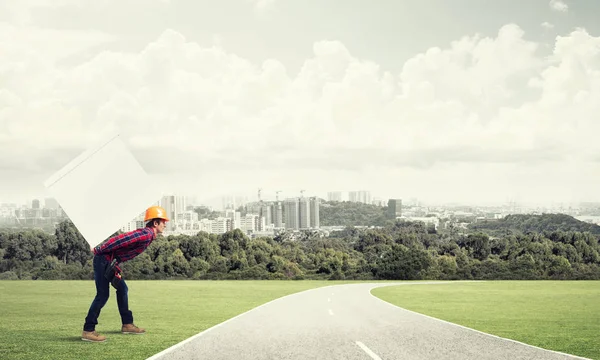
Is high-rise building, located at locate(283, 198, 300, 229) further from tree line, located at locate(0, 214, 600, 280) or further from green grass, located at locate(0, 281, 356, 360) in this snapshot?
green grass, located at locate(0, 281, 356, 360)

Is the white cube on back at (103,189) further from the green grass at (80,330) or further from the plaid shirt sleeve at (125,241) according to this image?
the green grass at (80,330)

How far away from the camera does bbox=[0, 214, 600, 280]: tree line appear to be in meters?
71.5

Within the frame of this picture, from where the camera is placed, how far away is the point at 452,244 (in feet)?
266

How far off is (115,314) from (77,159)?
11.6 meters

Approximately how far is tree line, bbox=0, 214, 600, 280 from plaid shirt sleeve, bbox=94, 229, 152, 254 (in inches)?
2356

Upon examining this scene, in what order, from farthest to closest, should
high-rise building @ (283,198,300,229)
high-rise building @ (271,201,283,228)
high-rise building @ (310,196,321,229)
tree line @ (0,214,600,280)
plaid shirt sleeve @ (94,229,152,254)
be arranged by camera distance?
high-rise building @ (271,201,283,228)
high-rise building @ (283,198,300,229)
high-rise building @ (310,196,321,229)
tree line @ (0,214,600,280)
plaid shirt sleeve @ (94,229,152,254)

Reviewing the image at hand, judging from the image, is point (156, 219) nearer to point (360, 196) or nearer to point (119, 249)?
point (119, 249)

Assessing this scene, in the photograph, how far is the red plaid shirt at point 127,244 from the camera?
12406 millimetres

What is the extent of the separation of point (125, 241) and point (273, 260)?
62022mm

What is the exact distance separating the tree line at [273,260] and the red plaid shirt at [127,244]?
196ft

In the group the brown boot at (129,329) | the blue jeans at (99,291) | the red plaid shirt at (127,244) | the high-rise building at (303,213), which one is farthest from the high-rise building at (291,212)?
the red plaid shirt at (127,244)

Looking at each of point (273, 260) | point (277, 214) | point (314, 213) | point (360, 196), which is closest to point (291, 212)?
point (314, 213)

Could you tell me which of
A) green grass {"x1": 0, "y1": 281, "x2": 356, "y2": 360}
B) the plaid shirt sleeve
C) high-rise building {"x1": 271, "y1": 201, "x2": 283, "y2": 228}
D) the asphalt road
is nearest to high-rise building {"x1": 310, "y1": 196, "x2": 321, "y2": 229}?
high-rise building {"x1": 271, "y1": 201, "x2": 283, "y2": 228}

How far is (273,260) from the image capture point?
73875 mm
